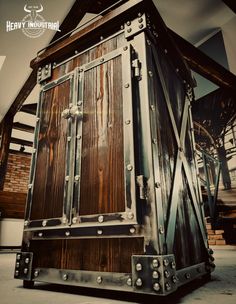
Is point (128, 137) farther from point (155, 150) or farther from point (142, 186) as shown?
point (142, 186)

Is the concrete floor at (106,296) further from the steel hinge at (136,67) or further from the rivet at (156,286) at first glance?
the steel hinge at (136,67)

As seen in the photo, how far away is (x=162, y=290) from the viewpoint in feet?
3.04

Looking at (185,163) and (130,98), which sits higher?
(130,98)

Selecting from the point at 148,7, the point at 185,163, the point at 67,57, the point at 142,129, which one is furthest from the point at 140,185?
the point at 67,57

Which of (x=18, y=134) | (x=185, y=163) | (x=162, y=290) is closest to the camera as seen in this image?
(x=162, y=290)

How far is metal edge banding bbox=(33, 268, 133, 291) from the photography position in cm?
105

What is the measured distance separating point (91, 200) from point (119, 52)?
963mm

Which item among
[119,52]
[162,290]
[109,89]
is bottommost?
[162,290]

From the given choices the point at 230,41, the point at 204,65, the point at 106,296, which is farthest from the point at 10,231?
the point at 230,41

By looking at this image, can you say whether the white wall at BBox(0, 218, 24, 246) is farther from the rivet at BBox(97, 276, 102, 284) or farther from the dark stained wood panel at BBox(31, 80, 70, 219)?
the rivet at BBox(97, 276, 102, 284)

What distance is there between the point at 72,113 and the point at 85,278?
3.31ft

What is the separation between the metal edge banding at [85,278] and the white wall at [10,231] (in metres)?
4.40

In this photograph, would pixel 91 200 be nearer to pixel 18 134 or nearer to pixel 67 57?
Result: pixel 67 57

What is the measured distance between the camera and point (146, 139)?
1206mm
